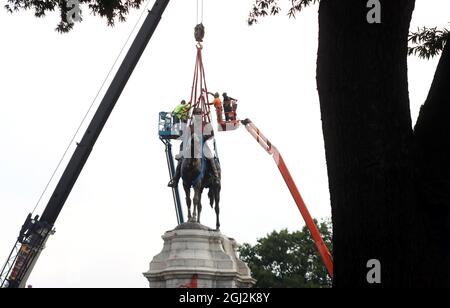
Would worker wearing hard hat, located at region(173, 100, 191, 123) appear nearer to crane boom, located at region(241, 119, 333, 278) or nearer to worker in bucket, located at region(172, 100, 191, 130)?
worker in bucket, located at region(172, 100, 191, 130)

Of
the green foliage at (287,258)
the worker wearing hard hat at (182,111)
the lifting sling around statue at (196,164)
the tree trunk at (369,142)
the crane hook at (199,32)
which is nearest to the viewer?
the tree trunk at (369,142)

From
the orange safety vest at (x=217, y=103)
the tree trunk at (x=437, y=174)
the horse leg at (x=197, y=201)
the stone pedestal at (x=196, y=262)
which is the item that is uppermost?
the orange safety vest at (x=217, y=103)

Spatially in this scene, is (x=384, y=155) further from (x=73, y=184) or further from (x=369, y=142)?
(x=73, y=184)

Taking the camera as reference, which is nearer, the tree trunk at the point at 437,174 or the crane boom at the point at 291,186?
the tree trunk at the point at 437,174

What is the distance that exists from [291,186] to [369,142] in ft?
76.3

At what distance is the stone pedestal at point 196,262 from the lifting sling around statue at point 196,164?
3.26 ft

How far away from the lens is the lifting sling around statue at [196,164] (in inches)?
950

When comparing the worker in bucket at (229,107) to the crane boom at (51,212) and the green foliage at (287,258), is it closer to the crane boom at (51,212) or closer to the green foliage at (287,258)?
the crane boom at (51,212)

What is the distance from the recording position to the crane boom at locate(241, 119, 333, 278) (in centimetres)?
2739

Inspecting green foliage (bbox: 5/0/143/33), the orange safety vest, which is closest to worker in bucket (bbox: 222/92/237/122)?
the orange safety vest

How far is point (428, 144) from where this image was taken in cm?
490

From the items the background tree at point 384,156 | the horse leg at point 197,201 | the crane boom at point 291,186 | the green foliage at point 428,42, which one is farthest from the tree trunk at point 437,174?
the crane boom at point 291,186
